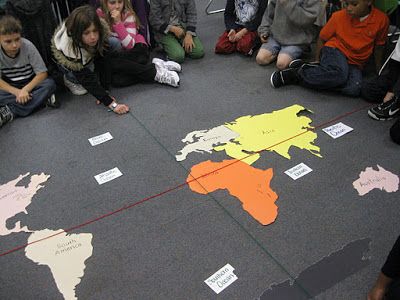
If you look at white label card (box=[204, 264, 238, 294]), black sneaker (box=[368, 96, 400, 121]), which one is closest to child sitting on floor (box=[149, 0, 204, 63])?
black sneaker (box=[368, 96, 400, 121])

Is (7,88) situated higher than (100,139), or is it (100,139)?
(7,88)

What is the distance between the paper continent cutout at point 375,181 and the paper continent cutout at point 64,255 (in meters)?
1.23

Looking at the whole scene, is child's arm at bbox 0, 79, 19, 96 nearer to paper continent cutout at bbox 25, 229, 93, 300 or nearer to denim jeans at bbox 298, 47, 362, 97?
paper continent cutout at bbox 25, 229, 93, 300

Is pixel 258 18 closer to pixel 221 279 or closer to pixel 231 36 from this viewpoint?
pixel 231 36

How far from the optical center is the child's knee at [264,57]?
2816 mm

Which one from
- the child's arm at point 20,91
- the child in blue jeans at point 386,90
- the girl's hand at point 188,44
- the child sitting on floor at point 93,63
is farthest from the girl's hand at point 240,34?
the child's arm at point 20,91

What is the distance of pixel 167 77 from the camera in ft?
8.40

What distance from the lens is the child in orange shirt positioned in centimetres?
231

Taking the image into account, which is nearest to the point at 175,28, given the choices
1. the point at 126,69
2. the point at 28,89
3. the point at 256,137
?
the point at 126,69

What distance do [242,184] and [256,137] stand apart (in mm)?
387

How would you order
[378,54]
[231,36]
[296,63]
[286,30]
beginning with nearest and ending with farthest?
[378,54], [296,63], [286,30], [231,36]

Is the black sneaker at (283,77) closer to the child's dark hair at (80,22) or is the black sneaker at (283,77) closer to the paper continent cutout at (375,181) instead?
the paper continent cutout at (375,181)

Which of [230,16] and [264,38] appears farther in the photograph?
[230,16]

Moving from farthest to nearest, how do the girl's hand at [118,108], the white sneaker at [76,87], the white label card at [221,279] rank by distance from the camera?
the white sneaker at [76,87] → the girl's hand at [118,108] → the white label card at [221,279]
